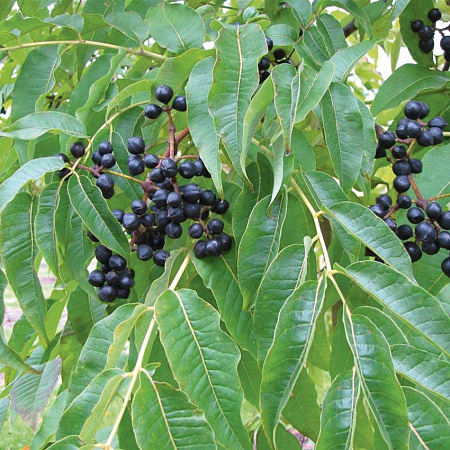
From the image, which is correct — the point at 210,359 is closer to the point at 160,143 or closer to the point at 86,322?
the point at 86,322

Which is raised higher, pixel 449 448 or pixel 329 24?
pixel 329 24

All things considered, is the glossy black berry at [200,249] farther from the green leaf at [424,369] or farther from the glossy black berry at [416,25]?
the glossy black berry at [416,25]

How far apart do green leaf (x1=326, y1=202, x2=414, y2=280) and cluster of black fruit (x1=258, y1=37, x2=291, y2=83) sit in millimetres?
381

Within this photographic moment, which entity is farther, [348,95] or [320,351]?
[320,351]

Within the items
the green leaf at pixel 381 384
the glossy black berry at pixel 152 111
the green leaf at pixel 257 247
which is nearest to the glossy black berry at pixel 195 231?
the green leaf at pixel 257 247

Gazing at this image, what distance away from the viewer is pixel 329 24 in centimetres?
123

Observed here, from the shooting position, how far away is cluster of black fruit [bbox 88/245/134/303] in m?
1.09

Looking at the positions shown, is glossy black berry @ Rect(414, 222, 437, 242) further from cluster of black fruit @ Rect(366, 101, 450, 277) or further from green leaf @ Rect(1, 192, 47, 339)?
green leaf @ Rect(1, 192, 47, 339)

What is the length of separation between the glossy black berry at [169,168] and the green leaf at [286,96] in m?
0.19

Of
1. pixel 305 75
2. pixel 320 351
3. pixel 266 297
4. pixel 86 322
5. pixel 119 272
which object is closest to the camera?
pixel 266 297

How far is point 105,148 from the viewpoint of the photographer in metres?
1.08

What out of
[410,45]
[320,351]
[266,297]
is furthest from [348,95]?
[320,351]

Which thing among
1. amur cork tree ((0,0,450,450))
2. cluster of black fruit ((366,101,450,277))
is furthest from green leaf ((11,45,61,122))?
cluster of black fruit ((366,101,450,277))

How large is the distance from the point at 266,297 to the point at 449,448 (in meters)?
0.31
